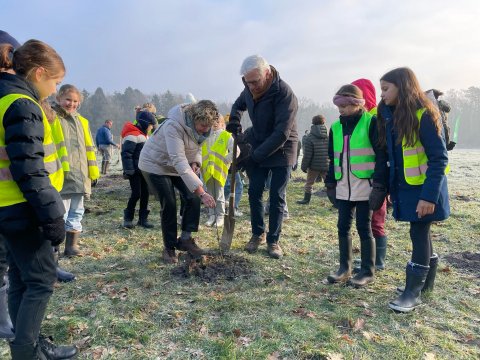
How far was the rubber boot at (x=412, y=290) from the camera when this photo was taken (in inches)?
133

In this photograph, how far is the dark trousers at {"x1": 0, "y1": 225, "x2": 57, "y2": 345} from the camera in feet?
7.23

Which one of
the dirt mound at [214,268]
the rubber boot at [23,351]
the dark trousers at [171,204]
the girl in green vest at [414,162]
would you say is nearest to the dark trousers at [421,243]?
the girl in green vest at [414,162]

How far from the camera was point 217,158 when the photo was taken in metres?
5.95

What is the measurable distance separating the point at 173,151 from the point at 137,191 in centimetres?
248

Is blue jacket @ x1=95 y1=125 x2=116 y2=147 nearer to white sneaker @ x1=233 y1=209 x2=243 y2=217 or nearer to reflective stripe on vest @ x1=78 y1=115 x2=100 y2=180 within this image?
white sneaker @ x1=233 y1=209 x2=243 y2=217

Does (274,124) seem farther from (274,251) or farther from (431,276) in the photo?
(431,276)

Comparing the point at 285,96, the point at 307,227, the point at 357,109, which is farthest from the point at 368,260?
the point at 307,227

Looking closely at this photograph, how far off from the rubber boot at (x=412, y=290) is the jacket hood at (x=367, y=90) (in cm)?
181

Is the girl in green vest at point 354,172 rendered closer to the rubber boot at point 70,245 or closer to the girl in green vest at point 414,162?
the girl in green vest at point 414,162

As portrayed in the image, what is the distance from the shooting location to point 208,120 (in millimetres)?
4039

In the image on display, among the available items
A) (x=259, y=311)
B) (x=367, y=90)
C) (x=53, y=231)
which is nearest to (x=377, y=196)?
(x=367, y=90)

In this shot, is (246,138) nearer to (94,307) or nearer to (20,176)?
(94,307)

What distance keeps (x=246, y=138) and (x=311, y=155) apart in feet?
13.2

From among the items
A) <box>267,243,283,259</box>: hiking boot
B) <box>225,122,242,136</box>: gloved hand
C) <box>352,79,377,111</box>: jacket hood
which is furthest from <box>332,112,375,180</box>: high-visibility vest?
<box>225,122,242,136</box>: gloved hand
